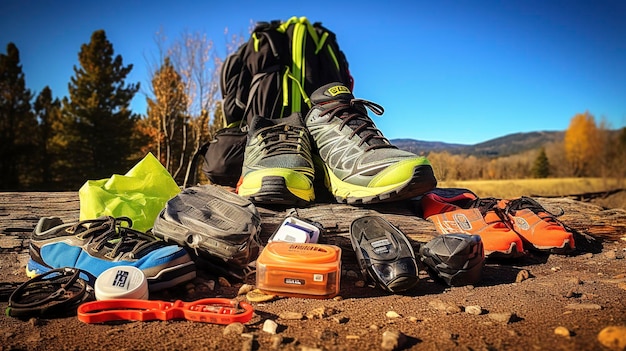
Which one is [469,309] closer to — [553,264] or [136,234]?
[553,264]

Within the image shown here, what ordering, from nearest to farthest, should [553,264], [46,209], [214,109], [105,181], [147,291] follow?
[147,291] < [553,264] < [105,181] < [46,209] < [214,109]

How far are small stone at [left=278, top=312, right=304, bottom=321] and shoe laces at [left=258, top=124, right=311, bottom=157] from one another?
141cm

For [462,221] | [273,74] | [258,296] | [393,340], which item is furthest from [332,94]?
[393,340]

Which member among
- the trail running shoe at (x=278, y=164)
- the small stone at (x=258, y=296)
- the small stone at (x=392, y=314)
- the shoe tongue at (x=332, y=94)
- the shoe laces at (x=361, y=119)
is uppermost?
the shoe tongue at (x=332, y=94)

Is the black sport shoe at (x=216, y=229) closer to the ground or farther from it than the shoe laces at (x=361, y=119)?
closer to the ground

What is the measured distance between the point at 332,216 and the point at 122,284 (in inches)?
53.1

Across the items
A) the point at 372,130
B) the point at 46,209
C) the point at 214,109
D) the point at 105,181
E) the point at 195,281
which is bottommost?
the point at 195,281

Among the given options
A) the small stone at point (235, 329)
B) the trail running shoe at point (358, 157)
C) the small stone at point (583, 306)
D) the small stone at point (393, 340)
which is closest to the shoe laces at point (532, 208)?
the trail running shoe at point (358, 157)

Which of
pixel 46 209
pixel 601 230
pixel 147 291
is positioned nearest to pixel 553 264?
pixel 601 230

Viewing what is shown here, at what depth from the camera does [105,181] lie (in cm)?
282

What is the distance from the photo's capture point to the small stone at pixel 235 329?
1366 millimetres

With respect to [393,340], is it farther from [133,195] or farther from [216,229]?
[133,195]

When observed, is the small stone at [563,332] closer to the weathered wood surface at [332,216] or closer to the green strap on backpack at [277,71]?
the weathered wood surface at [332,216]

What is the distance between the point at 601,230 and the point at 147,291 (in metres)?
3.42
